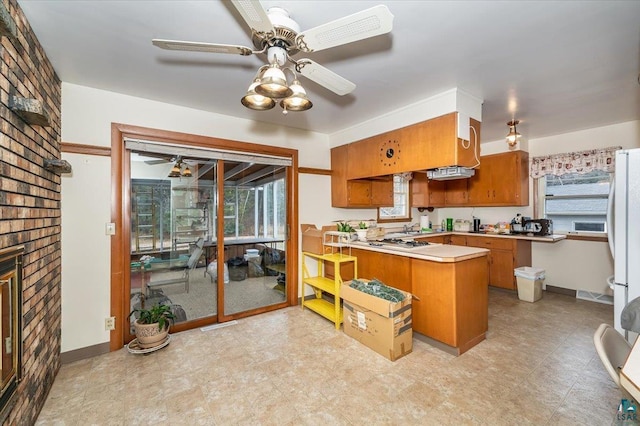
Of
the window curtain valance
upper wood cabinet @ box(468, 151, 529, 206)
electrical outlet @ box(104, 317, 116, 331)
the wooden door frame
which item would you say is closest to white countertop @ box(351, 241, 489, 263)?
upper wood cabinet @ box(468, 151, 529, 206)

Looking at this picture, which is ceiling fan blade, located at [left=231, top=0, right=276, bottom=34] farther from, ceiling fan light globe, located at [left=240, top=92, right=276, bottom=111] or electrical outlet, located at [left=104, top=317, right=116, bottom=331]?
electrical outlet, located at [left=104, top=317, right=116, bottom=331]

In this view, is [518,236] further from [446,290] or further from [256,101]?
[256,101]

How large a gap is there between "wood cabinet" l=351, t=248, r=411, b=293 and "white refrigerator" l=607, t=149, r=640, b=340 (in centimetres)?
156

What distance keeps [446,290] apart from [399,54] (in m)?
2.10

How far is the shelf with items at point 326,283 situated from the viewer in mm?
3246

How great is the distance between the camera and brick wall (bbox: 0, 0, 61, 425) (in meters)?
1.52

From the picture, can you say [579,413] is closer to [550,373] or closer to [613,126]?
[550,373]

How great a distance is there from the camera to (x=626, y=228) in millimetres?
1985

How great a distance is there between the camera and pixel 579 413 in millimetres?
1872

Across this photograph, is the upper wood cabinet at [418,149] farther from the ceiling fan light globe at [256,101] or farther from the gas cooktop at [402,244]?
the ceiling fan light globe at [256,101]

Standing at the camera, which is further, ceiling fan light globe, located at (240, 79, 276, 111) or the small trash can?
the small trash can

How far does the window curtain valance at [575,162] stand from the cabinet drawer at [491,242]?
3.96ft

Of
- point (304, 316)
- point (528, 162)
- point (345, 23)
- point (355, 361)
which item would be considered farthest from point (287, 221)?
point (528, 162)

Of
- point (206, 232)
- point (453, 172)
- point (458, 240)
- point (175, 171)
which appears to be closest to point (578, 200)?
point (458, 240)
